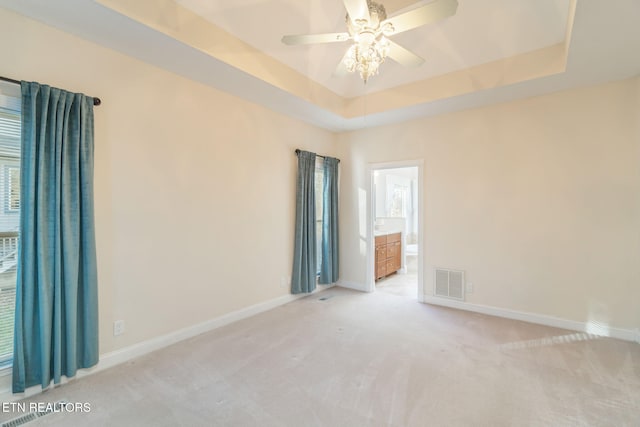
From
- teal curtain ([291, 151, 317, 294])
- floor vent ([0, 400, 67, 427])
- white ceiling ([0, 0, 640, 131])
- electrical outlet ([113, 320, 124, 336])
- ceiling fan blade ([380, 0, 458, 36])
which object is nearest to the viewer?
ceiling fan blade ([380, 0, 458, 36])

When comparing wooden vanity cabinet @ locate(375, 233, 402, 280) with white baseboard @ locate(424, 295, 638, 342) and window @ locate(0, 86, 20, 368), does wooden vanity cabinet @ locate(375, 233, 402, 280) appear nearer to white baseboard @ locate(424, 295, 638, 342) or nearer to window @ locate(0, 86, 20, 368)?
white baseboard @ locate(424, 295, 638, 342)

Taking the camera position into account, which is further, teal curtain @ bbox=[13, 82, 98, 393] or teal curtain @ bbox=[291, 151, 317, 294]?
teal curtain @ bbox=[291, 151, 317, 294]

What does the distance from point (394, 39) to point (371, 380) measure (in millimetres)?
3289

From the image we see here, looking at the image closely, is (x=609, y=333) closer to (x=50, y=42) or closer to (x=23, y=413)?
(x=23, y=413)

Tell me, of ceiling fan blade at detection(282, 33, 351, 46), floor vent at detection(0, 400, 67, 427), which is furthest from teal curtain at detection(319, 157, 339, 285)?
floor vent at detection(0, 400, 67, 427)

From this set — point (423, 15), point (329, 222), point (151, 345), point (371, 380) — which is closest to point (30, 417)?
point (151, 345)

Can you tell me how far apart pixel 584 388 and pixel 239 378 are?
2584 mm

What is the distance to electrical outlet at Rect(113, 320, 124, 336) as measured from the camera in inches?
97.2

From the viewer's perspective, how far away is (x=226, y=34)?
105 inches

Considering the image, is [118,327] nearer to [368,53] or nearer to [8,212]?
[8,212]

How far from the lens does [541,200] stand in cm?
333

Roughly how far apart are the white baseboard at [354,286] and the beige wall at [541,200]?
107cm

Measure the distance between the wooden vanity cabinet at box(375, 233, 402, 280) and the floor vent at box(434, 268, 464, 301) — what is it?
4.03ft

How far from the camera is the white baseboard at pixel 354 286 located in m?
4.73
